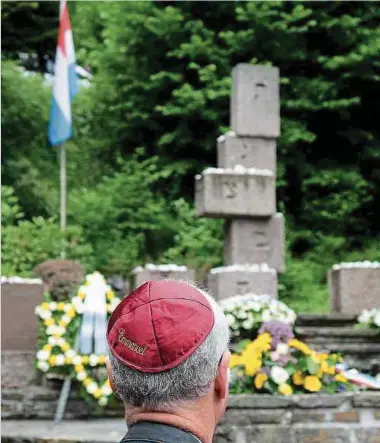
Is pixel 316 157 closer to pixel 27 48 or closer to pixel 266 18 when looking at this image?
pixel 266 18

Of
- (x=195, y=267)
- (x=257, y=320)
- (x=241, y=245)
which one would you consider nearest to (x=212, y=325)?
(x=257, y=320)

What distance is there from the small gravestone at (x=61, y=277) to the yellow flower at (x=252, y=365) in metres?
3.12

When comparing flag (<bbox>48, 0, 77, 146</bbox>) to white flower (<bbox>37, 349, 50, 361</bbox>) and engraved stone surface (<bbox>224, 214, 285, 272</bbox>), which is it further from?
white flower (<bbox>37, 349, 50, 361</bbox>)

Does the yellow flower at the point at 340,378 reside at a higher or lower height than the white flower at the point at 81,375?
higher

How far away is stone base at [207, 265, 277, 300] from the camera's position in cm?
927

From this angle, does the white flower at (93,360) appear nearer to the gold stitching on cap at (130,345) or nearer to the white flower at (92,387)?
the white flower at (92,387)

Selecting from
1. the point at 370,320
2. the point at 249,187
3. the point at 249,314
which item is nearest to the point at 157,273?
the point at 249,187

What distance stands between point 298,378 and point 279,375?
13 cm

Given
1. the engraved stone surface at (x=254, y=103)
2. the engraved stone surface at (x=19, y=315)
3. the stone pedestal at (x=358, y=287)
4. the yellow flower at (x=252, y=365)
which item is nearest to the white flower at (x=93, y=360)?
the engraved stone surface at (x=19, y=315)

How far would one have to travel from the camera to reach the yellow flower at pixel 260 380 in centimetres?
A: 463

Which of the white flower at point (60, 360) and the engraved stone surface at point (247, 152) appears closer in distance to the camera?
the white flower at point (60, 360)

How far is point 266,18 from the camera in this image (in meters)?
14.5

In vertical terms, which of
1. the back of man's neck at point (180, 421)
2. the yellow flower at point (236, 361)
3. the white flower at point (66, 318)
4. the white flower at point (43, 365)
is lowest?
the white flower at point (43, 365)

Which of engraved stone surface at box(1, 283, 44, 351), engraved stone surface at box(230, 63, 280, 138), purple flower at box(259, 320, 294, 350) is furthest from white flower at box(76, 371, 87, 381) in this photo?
engraved stone surface at box(230, 63, 280, 138)
